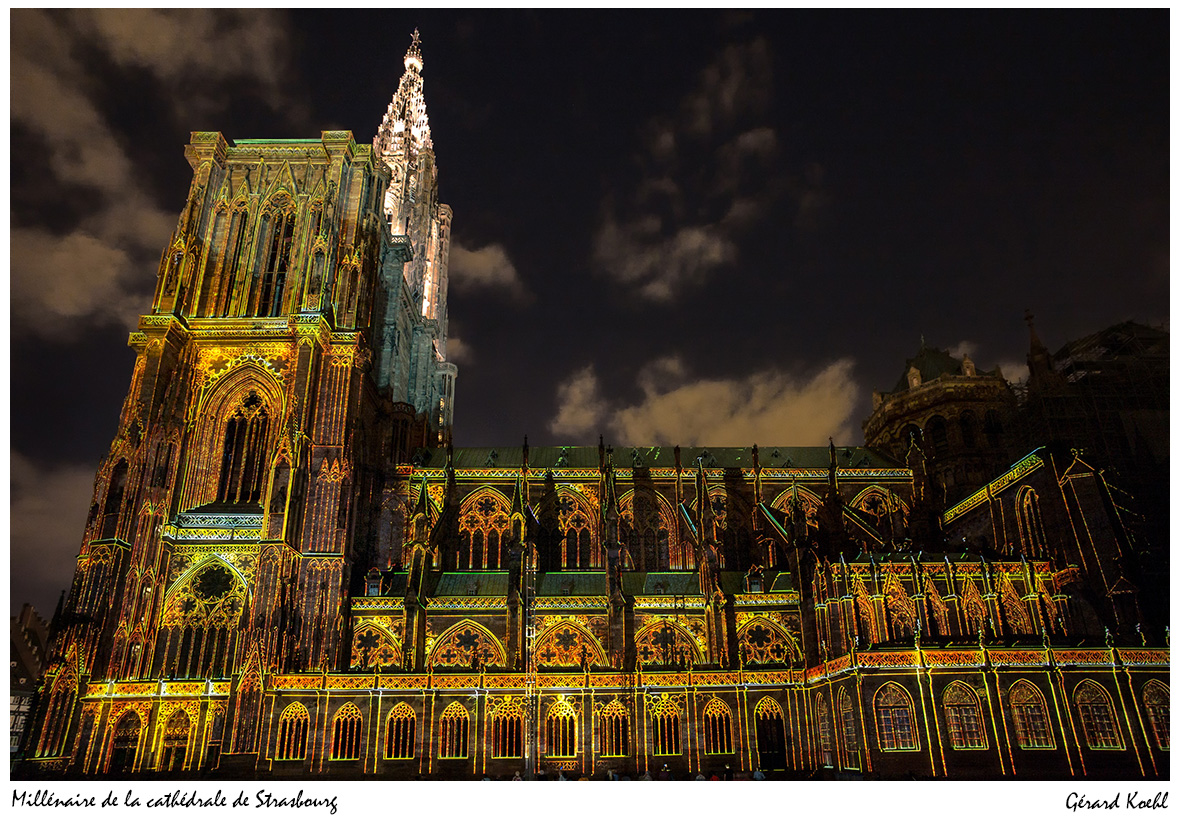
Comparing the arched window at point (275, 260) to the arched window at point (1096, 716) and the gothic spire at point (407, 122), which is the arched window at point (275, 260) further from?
the arched window at point (1096, 716)

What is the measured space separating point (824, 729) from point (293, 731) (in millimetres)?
25812

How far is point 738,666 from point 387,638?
67.2ft

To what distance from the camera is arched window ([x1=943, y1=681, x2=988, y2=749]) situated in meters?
32.0

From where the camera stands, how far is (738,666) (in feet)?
132

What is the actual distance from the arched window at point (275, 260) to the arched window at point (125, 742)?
27206 mm

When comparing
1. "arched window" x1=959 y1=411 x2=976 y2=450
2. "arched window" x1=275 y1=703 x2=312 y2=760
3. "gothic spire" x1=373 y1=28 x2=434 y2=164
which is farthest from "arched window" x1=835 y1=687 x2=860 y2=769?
"gothic spire" x1=373 y1=28 x2=434 y2=164

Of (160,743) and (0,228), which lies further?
(160,743)

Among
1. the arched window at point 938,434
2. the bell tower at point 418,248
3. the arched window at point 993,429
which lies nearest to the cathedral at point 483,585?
the arched window at point 993,429

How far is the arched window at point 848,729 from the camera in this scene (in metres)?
33.7

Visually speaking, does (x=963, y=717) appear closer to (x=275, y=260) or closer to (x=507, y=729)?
(x=507, y=729)

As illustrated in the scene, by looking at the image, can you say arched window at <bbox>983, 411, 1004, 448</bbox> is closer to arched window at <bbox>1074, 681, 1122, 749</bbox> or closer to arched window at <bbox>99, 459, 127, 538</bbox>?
arched window at <bbox>1074, 681, 1122, 749</bbox>
